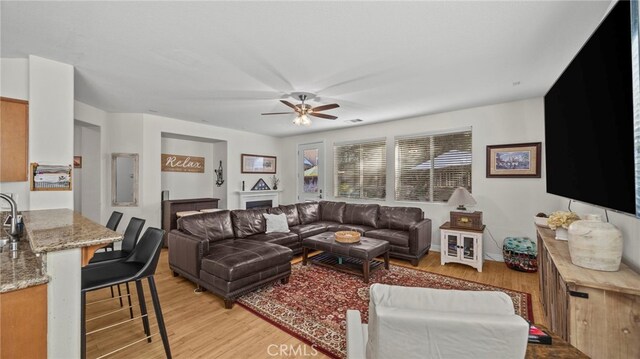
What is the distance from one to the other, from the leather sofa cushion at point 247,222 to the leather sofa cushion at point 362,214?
1784 millimetres

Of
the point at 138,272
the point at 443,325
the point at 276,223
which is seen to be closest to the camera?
the point at 443,325

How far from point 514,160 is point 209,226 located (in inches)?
189

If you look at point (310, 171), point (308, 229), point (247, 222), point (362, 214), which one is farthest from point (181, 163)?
point (362, 214)

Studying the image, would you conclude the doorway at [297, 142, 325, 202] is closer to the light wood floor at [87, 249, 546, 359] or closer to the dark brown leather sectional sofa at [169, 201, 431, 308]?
the dark brown leather sectional sofa at [169, 201, 431, 308]

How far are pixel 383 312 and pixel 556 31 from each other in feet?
8.83

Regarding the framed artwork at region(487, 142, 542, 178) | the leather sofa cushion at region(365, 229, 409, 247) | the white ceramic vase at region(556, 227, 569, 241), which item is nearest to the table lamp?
the framed artwork at region(487, 142, 542, 178)

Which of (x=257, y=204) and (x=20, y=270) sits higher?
(x=20, y=270)

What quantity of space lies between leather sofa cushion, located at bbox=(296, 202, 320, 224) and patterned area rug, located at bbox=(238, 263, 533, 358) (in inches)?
57.7

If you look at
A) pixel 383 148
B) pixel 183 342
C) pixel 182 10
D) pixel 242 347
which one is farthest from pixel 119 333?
pixel 383 148

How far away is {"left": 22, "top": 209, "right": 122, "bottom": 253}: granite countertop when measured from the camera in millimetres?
1299

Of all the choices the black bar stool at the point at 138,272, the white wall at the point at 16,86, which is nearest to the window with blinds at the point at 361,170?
the black bar stool at the point at 138,272

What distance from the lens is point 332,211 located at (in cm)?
553

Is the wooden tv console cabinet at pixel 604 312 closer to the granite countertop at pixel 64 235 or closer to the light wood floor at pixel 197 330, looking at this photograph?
the light wood floor at pixel 197 330

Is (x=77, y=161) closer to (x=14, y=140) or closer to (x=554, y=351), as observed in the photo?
(x=14, y=140)
